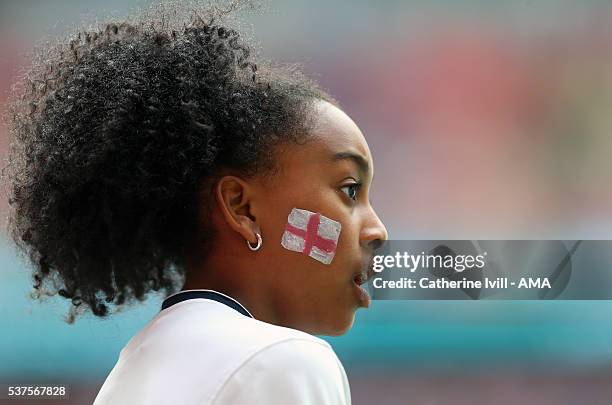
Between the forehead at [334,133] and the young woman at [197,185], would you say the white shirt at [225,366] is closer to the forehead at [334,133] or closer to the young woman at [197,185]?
the young woman at [197,185]

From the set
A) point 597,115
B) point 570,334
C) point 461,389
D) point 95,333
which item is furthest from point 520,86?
point 95,333

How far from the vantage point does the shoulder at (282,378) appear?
0.59 meters

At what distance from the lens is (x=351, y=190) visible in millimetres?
887

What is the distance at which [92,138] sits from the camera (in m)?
0.83

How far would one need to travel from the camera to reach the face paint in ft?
2.70

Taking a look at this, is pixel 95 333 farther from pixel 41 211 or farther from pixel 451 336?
pixel 41 211

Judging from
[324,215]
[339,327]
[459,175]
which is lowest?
[339,327]

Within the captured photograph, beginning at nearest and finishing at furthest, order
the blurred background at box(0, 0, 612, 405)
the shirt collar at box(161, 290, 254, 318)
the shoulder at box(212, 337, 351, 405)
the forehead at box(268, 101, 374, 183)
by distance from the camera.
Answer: the shoulder at box(212, 337, 351, 405)
the shirt collar at box(161, 290, 254, 318)
the forehead at box(268, 101, 374, 183)
the blurred background at box(0, 0, 612, 405)

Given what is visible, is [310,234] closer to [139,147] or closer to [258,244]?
[258,244]

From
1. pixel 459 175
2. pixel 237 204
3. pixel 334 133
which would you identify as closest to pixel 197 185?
pixel 237 204

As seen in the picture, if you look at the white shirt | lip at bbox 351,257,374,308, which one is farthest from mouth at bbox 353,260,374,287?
the white shirt

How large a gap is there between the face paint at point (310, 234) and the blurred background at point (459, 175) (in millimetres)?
1382

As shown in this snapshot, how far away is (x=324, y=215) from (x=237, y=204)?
0.10m

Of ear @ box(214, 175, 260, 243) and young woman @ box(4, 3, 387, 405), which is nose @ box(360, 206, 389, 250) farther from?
ear @ box(214, 175, 260, 243)
